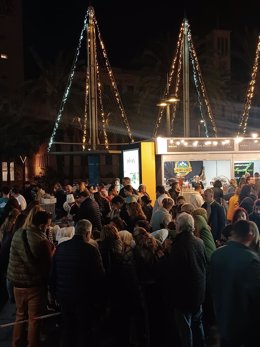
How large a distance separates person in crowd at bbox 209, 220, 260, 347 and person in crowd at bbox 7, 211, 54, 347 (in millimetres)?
2270

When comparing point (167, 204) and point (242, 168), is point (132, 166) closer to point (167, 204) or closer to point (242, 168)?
point (242, 168)

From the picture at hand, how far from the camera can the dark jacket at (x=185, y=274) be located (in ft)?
15.8

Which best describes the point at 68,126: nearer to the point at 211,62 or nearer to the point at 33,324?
the point at 211,62

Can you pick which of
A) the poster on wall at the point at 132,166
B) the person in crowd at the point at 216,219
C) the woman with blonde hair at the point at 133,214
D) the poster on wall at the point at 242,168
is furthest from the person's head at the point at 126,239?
the poster on wall at the point at 242,168

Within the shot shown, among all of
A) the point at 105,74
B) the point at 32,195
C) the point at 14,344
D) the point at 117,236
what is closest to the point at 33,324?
the point at 14,344

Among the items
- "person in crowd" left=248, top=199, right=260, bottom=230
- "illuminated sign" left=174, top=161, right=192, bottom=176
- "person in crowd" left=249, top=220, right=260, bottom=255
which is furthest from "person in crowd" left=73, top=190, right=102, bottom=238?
"illuminated sign" left=174, top=161, right=192, bottom=176

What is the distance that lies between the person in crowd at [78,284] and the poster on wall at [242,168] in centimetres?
1089

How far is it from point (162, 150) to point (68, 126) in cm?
2356

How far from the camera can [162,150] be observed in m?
13.8

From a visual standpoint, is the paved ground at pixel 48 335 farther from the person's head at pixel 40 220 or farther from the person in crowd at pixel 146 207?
the person in crowd at pixel 146 207

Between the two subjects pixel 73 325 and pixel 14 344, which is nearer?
pixel 73 325

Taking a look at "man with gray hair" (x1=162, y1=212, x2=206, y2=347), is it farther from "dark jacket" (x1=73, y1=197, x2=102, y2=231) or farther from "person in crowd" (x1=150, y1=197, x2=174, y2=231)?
"dark jacket" (x1=73, y1=197, x2=102, y2=231)

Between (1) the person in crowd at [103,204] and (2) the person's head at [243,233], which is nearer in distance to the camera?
(2) the person's head at [243,233]

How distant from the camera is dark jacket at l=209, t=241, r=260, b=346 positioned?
11.5ft
